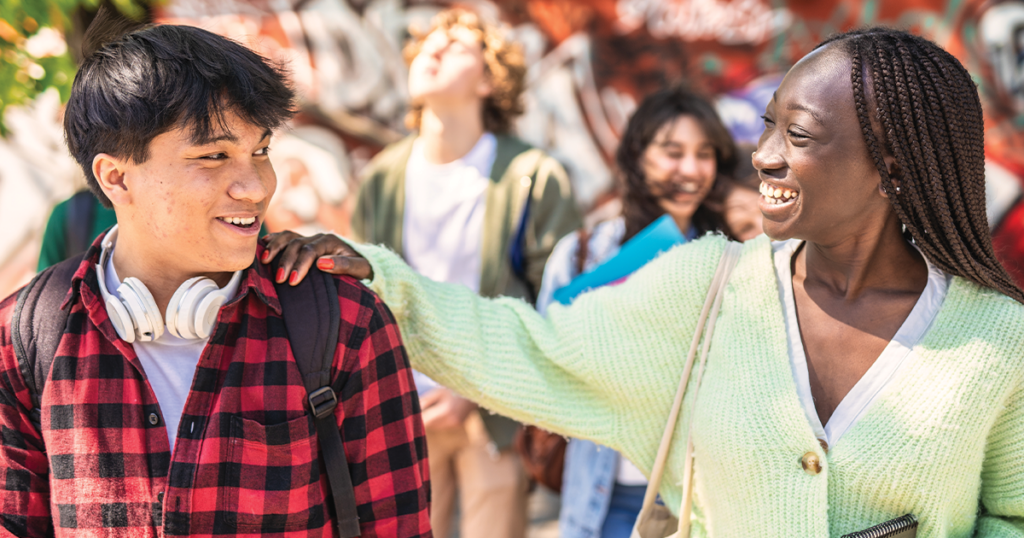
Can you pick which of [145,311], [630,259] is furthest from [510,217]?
[145,311]

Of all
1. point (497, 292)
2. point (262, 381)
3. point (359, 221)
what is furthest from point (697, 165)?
point (262, 381)

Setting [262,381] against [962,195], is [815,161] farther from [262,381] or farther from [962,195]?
[262,381]

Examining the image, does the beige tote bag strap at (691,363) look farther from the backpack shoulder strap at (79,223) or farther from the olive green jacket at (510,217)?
the backpack shoulder strap at (79,223)

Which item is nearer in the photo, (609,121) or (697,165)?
(697,165)

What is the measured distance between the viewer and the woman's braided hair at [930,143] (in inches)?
64.7

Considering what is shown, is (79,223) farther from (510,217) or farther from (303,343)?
(510,217)

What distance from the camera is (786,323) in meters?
1.82

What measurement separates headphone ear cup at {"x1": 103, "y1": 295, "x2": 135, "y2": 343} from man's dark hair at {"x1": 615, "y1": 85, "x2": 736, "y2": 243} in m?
2.05

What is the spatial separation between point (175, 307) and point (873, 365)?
1474 mm

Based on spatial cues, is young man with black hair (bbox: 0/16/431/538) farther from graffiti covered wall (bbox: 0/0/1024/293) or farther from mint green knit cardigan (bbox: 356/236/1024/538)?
graffiti covered wall (bbox: 0/0/1024/293)

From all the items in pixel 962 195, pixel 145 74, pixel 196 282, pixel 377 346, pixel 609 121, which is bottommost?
pixel 377 346

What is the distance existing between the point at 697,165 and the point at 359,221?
1.68 m

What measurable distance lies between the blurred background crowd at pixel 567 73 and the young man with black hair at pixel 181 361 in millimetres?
4063

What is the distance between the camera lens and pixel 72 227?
93.2 inches
